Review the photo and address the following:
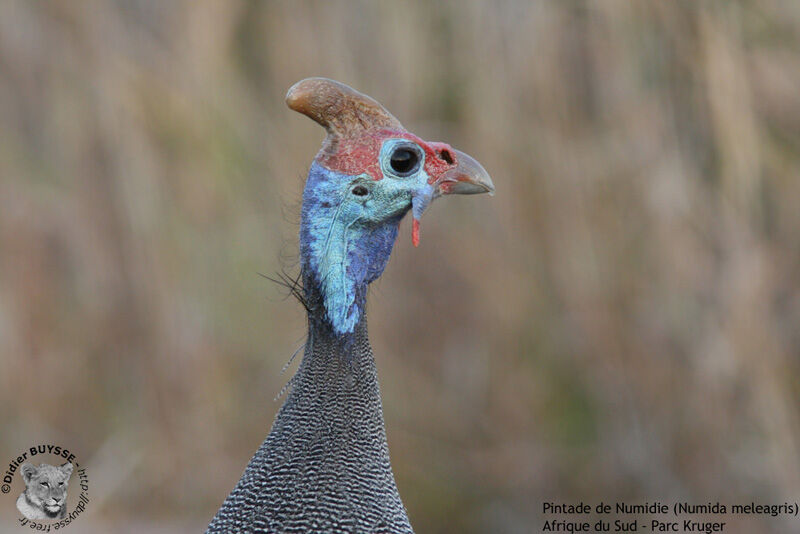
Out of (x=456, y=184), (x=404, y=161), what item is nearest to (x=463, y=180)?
(x=456, y=184)

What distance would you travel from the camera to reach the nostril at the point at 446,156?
2.50m

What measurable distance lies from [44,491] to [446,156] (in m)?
1.97

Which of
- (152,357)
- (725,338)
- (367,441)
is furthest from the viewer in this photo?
(152,357)

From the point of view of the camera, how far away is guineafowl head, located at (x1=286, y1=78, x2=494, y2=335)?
232cm

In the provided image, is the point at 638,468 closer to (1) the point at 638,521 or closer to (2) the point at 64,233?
(1) the point at 638,521

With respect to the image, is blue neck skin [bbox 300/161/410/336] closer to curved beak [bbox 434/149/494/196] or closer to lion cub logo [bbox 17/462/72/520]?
curved beak [bbox 434/149/494/196]

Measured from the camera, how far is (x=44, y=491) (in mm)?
3529

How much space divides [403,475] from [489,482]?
38 centimetres

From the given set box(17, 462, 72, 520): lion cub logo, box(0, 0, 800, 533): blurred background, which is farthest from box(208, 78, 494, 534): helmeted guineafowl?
box(0, 0, 800, 533): blurred background

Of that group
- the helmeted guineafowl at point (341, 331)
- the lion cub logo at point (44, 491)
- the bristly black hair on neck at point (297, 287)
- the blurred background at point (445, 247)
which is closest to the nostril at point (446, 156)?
the helmeted guineafowl at point (341, 331)

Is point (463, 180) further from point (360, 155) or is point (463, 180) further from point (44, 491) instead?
point (44, 491)

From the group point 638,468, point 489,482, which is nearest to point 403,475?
point 489,482

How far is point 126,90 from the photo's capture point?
14.0 ft

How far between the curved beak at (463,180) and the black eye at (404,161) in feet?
0.24
